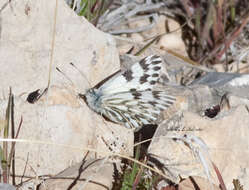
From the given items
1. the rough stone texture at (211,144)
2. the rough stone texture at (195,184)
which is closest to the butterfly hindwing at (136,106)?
the rough stone texture at (211,144)

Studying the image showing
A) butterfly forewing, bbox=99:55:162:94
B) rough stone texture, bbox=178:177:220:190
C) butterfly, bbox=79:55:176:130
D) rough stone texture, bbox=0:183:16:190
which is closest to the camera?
rough stone texture, bbox=0:183:16:190

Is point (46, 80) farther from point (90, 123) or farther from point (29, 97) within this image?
point (90, 123)

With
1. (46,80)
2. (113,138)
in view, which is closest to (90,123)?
(113,138)

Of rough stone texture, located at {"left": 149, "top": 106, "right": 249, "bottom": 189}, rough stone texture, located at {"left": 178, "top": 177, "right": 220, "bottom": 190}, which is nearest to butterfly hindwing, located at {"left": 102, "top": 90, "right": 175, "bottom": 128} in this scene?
rough stone texture, located at {"left": 149, "top": 106, "right": 249, "bottom": 189}

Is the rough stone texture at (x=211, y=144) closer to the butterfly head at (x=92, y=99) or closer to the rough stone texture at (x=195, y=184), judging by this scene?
the rough stone texture at (x=195, y=184)

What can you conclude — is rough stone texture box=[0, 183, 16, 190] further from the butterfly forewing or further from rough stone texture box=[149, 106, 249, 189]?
the butterfly forewing
